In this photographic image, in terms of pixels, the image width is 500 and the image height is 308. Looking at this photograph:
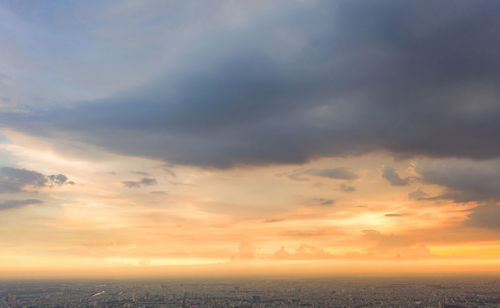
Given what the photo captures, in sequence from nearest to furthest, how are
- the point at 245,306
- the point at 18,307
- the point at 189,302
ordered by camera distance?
the point at 18,307 < the point at 245,306 < the point at 189,302

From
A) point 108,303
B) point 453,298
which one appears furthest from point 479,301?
point 108,303

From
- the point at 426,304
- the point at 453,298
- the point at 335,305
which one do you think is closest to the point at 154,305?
the point at 335,305

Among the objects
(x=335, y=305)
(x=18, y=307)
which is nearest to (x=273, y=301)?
(x=335, y=305)

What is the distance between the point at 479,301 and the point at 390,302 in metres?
37.3

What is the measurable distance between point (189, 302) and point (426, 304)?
9880cm

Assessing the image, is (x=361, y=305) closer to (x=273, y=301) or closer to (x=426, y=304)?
(x=426, y=304)

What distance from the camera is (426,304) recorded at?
13162 cm

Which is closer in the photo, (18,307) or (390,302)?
(18,307)

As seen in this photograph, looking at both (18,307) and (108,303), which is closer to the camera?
(18,307)

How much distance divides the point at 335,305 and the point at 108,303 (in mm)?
93856

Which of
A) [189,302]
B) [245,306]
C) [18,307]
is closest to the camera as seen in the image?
[18,307]

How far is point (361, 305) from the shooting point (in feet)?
436

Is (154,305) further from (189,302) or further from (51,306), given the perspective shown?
(51,306)

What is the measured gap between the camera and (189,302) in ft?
488
